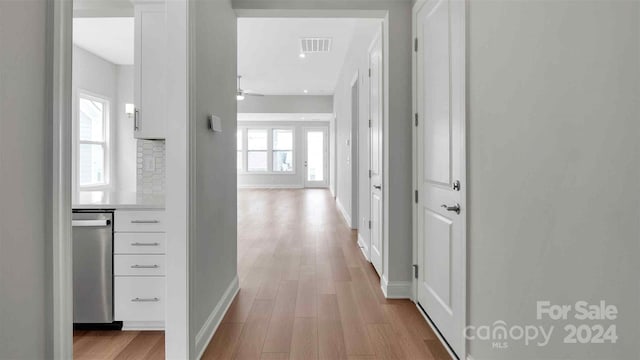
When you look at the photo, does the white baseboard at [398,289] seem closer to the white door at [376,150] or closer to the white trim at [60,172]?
the white door at [376,150]

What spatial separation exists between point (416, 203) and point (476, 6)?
145 cm

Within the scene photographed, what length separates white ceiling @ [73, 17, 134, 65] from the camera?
440 centimetres

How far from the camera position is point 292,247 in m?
4.40

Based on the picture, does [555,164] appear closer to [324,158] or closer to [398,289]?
[398,289]

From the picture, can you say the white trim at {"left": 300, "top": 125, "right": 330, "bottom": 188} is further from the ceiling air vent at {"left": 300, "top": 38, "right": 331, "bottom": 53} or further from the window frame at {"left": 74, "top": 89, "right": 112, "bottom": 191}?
the window frame at {"left": 74, "top": 89, "right": 112, "bottom": 191}

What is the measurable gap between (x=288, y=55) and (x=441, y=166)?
446 centimetres

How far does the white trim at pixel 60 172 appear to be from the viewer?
937 mm

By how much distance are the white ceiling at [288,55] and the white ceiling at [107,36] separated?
1.53m

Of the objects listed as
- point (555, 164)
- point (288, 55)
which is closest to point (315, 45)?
point (288, 55)

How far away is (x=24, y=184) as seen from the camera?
867mm

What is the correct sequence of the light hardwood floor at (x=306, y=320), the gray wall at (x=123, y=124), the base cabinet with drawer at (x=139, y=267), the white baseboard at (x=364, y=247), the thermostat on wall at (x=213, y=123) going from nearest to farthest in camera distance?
the light hardwood floor at (x=306, y=320), the thermostat on wall at (x=213, y=123), the base cabinet with drawer at (x=139, y=267), the white baseboard at (x=364, y=247), the gray wall at (x=123, y=124)

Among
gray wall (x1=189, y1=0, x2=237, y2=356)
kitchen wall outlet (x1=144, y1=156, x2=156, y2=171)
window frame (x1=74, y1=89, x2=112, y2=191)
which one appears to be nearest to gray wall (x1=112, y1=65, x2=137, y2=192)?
window frame (x1=74, y1=89, x2=112, y2=191)

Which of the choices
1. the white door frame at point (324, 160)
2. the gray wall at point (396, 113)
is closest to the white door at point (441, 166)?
the gray wall at point (396, 113)

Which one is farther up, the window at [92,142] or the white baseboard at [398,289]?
the window at [92,142]
